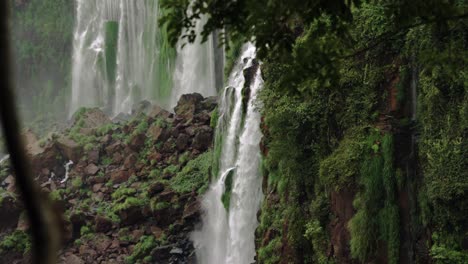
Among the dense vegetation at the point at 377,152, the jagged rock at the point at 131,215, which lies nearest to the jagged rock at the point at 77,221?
the jagged rock at the point at 131,215

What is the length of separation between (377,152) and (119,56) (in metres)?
28.2

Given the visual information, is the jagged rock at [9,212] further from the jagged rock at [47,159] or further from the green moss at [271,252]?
the green moss at [271,252]

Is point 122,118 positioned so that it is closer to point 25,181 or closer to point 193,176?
point 193,176

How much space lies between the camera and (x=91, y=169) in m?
24.2

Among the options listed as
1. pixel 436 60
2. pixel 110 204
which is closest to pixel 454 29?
pixel 436 60

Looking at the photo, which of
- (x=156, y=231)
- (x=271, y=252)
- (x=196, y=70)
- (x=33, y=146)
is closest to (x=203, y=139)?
(x=156, y=231)

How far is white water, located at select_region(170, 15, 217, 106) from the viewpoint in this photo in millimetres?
29094

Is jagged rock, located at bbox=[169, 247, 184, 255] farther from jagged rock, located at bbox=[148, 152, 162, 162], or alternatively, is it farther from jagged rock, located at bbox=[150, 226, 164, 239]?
jagged rock, located at bbox=[148, 152, 162, 162]

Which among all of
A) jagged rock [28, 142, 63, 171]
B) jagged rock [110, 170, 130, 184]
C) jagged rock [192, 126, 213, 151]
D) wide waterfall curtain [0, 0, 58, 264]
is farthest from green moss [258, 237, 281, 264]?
jagged rock [28, 142, 63, 171]

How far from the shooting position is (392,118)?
9148mm

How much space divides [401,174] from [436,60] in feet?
14.9

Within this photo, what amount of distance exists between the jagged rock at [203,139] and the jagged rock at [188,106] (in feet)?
4.00

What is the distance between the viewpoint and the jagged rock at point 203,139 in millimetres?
21891

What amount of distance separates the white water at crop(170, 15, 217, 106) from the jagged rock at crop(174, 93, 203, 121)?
433 cm
